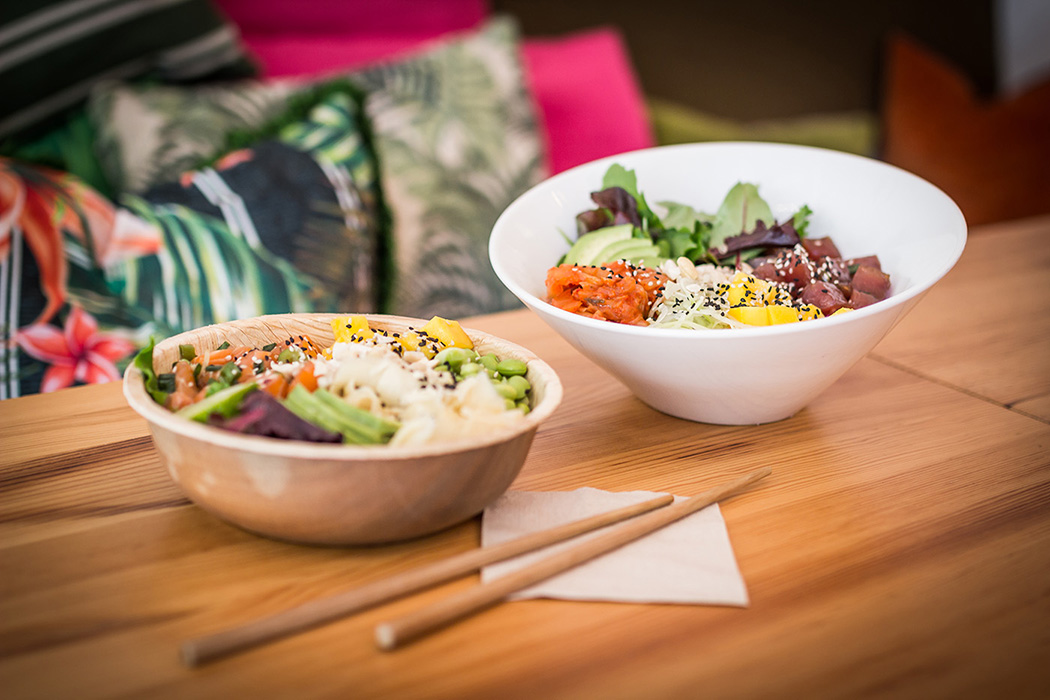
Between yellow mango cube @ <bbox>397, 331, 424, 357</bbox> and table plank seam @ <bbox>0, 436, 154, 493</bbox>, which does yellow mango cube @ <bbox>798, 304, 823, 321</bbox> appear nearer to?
yellow mango cube @ <bbox>397, 331, 424, 357</bbox>

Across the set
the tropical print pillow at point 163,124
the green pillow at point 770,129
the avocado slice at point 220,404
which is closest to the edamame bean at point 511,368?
the avocado slice at point 220,404

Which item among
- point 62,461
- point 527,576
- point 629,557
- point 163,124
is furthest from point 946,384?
point 163,124

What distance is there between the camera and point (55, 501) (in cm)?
83

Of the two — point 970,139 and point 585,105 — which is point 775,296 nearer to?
point 585,105

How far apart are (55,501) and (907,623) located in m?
0.81

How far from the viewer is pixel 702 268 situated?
1.06m

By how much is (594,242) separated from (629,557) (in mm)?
482

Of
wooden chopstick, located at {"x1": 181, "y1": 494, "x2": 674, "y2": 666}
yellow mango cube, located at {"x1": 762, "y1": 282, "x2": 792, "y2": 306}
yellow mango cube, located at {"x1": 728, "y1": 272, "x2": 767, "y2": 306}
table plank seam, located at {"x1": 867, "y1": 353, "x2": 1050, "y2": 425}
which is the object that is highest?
yellow mango cube, located at {"x1": 728, "y1": 272, "x2": 767, "y2": 306}

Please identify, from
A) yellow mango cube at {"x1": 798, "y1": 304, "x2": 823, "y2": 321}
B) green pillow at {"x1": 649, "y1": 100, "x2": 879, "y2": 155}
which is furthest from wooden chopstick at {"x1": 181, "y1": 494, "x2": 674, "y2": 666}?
green pillow at {"x1": 649, "y1": 100, "x2": 879, "y2": 155}

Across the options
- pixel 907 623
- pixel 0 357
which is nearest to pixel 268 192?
pixel 0 357

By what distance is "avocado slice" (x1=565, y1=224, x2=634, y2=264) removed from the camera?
3.55ft

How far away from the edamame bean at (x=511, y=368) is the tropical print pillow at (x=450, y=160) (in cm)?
115

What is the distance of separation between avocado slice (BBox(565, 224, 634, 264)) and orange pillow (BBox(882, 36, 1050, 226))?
2.73 m

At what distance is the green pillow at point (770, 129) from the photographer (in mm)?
2770
